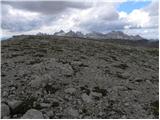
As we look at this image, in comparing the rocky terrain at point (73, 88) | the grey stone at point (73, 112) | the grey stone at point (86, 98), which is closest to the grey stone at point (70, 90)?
the rocky terrain at point (73, 88)

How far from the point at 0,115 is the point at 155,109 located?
628 centimetres

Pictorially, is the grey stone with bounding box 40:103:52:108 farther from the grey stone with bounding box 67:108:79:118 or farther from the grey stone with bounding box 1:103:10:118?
the grey stone with bounding box 1:103:10:118

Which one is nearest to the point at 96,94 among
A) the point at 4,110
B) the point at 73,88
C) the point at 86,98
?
the point at 86,98

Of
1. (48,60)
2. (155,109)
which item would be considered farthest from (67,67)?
(155,109)

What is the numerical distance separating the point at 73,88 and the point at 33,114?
9.05 ft

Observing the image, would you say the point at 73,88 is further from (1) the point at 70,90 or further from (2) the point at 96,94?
(2) the point at 96,94

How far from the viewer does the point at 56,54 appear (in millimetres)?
16734

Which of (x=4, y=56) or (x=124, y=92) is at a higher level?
(x=4, y=56)

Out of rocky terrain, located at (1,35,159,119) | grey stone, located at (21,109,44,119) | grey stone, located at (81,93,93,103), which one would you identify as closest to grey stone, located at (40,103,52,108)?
rocky terrain, located at (1,35,159,119)

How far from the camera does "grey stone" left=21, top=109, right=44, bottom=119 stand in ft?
28.8

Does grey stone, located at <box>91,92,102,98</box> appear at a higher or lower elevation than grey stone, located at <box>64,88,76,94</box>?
lower

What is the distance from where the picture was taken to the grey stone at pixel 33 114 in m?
8.77

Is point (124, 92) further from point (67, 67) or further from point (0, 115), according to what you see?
point (0, 115)

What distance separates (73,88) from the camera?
36.8ft
